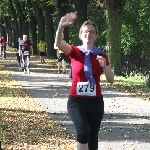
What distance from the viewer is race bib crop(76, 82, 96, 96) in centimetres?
623

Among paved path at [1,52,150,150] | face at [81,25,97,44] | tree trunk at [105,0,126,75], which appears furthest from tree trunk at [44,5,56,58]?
face at [81,25,97,44]

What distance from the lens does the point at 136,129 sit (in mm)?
10633

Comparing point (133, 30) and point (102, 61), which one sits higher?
point (133, 30)

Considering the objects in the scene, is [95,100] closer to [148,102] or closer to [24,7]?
[148,102]

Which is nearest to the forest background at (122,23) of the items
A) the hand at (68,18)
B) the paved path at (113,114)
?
the paved path at (113,114)

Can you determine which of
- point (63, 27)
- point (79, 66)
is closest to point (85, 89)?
point (79, 66)

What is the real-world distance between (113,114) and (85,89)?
6673 millimetres

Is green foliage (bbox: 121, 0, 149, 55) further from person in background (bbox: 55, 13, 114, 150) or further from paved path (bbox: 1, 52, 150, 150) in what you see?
person in background (bbox: 55, 13, 114, 150)

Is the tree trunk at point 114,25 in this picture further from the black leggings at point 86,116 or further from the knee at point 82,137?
the knee at point 82,137

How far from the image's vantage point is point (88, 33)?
6328 mm

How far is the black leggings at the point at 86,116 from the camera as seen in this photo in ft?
20.6

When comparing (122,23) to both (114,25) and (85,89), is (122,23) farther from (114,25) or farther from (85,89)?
(85,89)

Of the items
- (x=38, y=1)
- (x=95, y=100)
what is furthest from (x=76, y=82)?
(x=38, y=1)

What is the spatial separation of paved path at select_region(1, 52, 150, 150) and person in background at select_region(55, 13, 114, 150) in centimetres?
242
